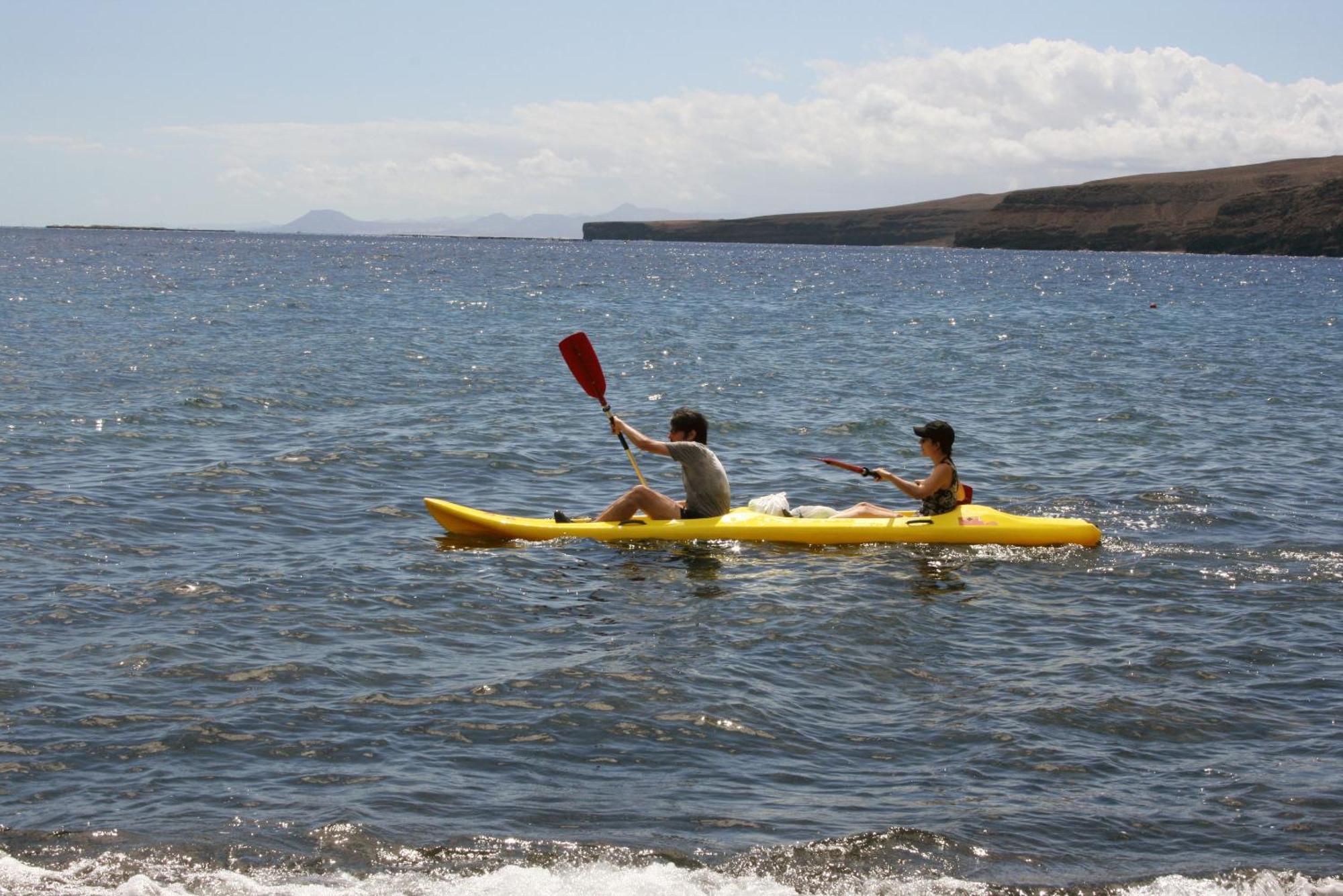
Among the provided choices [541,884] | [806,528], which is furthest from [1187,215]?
[541,884]

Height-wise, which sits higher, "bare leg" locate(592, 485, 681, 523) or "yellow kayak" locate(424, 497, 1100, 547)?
"bare leg" locate(592, 485, 681, 523)

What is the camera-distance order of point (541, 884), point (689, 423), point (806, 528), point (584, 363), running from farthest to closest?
point (584, 363), point (689, 423), point (806, 528), point (541, 884)

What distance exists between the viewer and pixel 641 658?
819cm

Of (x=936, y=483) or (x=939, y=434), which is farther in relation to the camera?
(x=936, y=483)

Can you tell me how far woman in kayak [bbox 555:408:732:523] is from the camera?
1139cm

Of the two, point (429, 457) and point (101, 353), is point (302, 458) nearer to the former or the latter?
point (429, 457)

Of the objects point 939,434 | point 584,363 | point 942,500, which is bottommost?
point 942,500

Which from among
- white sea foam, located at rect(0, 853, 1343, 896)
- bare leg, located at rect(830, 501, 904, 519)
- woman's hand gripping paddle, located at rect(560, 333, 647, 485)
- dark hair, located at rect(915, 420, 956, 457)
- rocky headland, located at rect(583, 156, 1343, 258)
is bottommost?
white sea foam, located at rect(0, 853, 1343, 896)

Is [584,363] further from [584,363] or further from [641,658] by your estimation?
[641,658]

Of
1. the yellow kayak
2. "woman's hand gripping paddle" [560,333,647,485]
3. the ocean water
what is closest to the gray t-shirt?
the yellow kayak

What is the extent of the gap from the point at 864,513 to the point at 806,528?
648 mm

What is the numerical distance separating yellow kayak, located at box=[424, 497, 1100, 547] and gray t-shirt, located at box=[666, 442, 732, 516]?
0.11m

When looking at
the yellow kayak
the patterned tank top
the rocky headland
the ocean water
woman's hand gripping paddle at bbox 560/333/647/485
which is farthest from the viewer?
the rocky headland

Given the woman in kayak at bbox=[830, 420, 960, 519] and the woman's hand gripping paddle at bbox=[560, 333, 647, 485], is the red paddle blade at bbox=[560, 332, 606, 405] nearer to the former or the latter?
the woman's hand gripping paddle at bbox=[560, 333, 647, 485]
